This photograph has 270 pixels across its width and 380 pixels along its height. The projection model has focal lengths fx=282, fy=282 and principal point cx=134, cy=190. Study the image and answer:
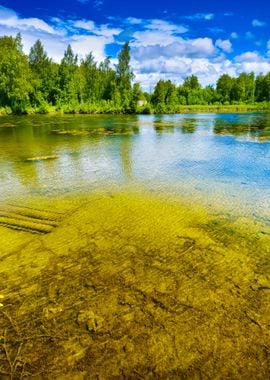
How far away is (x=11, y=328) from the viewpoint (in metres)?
4.34

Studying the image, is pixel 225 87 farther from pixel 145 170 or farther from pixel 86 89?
pixel 145 170

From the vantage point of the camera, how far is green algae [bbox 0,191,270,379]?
3.84 meters

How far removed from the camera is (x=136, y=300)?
16.2 feet

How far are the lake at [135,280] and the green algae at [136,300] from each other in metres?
0.02

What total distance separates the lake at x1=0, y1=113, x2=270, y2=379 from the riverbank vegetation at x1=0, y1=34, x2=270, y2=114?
63.2 m

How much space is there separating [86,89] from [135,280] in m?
99.3

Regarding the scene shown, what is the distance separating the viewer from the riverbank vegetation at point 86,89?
2596 inches

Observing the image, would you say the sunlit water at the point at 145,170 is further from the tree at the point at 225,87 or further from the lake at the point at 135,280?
the tree at the point at 225,87

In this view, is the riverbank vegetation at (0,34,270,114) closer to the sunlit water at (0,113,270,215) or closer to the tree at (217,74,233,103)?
the tree at (217,74,233,103)

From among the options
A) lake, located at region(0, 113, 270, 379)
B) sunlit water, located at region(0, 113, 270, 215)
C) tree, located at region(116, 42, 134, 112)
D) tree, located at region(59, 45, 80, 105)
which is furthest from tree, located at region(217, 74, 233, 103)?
lake, located at region(0, 113, 270, 379)

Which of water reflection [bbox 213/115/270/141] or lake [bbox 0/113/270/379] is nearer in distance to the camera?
lake [bbox 0/113/270/379]

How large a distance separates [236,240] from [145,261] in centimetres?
255

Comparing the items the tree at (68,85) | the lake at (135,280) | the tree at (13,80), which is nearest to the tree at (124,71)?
the tree at (68,85)

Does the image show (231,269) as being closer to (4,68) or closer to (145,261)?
(145,261)
